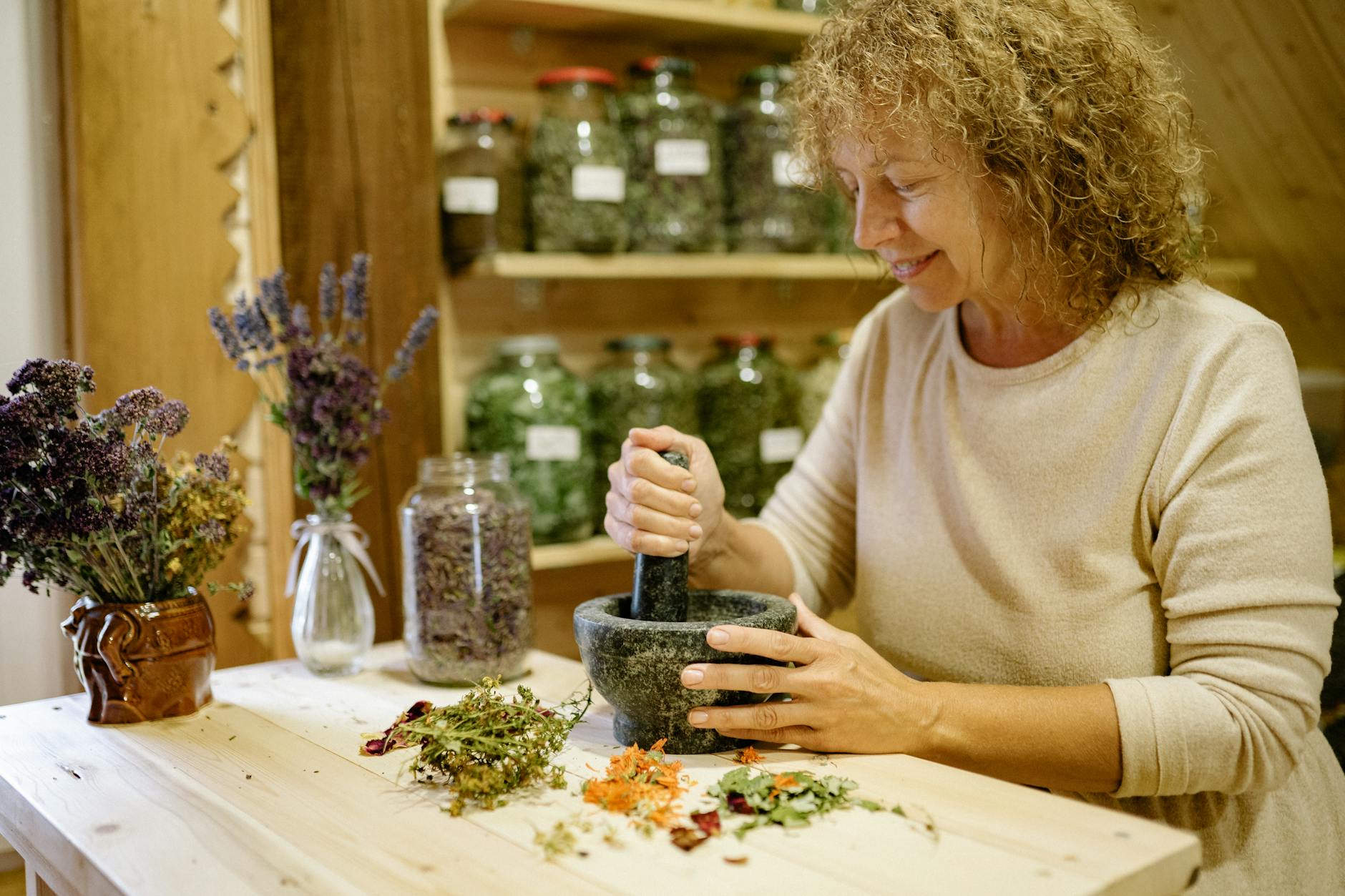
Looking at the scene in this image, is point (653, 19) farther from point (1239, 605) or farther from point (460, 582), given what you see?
point (1239, 605)

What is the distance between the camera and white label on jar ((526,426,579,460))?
2.01m

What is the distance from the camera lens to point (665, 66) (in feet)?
6.88

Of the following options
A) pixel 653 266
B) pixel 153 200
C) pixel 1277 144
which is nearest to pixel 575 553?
pixel 653 266

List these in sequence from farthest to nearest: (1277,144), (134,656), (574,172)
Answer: (1277,144)
(574,172)
(134,656)

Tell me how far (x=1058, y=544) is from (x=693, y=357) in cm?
133

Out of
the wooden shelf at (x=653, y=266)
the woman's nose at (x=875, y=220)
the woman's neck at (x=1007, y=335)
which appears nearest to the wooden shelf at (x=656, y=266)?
the wooden shelf at (x=653, y=266)

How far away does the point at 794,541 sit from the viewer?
155cm

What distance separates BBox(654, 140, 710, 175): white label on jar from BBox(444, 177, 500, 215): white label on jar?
0.31 m

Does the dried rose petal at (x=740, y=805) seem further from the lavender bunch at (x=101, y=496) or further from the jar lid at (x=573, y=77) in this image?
the jar lid at (x=573, y=77)

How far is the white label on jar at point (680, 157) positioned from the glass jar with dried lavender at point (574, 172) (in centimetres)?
7

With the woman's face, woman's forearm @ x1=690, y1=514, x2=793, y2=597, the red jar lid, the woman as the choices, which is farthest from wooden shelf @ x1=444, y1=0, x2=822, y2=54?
woman's forearm @ x1=690, y1=514, x2=793, y2=597

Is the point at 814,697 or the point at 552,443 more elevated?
the point at 552,443

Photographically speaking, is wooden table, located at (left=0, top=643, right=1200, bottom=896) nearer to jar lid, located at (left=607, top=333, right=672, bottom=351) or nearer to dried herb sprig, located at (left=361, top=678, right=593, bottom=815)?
dried herb sprig, located at (left=361, top=678, right=593, bottom=815)

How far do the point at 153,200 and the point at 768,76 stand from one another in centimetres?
116
